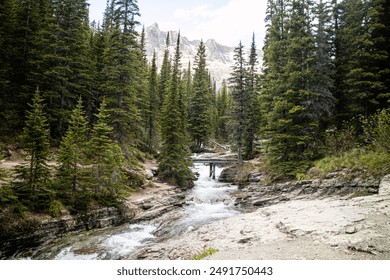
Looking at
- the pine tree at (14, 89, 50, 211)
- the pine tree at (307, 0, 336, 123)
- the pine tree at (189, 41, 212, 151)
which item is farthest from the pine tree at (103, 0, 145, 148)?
the pine tree at (189, 41, 212, 151)

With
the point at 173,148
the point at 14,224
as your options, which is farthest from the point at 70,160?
the point at 173,148

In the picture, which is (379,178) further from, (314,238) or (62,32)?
(62,32)

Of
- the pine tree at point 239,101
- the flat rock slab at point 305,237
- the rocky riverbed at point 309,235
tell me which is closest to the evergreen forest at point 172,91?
the pine tree at point 239,101

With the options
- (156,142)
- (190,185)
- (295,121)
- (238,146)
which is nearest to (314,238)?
(295,121)

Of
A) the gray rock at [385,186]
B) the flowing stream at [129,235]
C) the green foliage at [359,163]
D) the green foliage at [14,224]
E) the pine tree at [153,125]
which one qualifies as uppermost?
the pine tree at [153,125]

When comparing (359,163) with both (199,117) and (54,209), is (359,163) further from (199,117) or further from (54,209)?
(199,117)

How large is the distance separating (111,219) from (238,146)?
18.7m

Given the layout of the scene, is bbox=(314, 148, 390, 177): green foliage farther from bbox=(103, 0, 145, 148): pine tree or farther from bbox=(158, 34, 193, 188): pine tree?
bbox=(103, 0, 145, 148): pine tree

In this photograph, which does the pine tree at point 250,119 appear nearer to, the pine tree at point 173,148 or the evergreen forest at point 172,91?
the evergreen forest at point 172,91

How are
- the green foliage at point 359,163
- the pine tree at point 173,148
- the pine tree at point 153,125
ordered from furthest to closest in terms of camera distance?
the pine tree at point 153,125
the pine tree at point 173,148
the green foliage at point 359,163

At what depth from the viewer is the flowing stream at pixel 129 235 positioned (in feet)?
32.6

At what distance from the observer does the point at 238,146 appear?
2894cm
